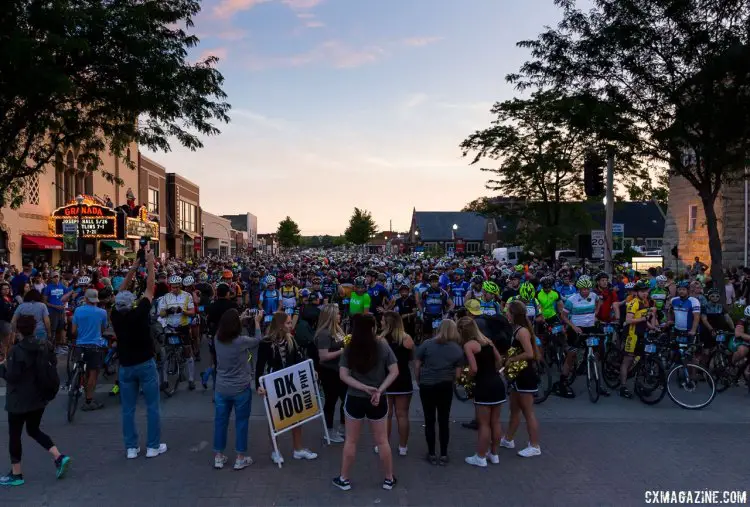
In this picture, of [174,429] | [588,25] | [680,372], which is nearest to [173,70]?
[174,429]

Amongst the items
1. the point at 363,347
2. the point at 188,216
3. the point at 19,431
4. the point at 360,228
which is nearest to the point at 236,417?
the point at 363,347

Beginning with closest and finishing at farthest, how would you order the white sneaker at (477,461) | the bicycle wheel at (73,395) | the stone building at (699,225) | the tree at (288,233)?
the white sneaker at (477,461) < the bicycle wheel at (73,395) < the stone building at (699,225) < the tree at (288,233)

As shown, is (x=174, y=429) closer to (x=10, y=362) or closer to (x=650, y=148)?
(x=10, y=362)

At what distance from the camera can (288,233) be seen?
518ft

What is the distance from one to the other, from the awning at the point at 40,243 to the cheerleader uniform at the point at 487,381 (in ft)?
85.9

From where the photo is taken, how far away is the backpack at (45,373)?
5785 mm

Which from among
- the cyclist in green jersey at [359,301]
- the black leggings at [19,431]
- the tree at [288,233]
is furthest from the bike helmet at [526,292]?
the tree at [288,233]

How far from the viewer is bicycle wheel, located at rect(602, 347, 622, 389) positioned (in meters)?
10.0

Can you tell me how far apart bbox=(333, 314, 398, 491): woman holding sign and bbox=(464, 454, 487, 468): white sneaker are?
1.13 m

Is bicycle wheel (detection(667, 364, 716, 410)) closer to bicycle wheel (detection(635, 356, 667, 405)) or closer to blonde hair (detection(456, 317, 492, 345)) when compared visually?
bicycle wheel (detection(635, 356, 667, 405))

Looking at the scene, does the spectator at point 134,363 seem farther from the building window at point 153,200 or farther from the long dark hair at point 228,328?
the building window at point 153,200

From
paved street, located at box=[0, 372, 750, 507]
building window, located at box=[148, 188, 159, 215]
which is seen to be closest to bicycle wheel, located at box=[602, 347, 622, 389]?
paved street, located at box=[0, 372, 750, 507]

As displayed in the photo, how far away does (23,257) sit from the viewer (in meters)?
26.4

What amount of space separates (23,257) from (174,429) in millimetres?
23339
